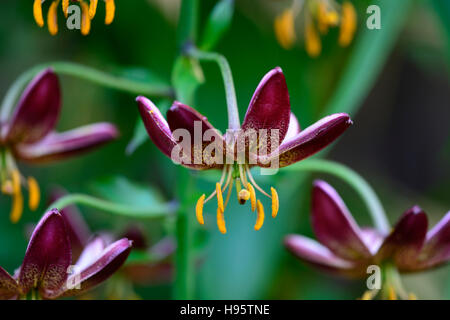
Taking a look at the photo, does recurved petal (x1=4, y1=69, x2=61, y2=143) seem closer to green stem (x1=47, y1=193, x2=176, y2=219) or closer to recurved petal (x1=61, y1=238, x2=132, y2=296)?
green stem (x1=47, y1=193, x2=176, y2=219)

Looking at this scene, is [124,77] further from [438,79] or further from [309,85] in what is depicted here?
[438,79]

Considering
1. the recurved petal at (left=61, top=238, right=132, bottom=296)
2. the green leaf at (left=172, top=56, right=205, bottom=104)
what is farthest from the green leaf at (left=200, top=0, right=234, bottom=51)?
the recurved petal at (left=61, top=238, right=132, bottom=296)

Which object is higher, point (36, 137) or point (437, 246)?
point (36, 137)

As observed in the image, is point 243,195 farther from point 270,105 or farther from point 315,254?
point 315,254

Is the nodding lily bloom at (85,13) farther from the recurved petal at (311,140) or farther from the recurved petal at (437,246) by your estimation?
the recurved petal at (437,246)

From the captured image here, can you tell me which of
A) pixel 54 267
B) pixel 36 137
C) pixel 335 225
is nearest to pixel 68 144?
pixel 36 137
